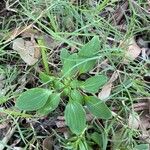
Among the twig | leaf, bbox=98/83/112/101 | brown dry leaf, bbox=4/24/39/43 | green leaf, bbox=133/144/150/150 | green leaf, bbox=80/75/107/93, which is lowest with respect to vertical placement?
green leaf, bbox=133/144/150/150

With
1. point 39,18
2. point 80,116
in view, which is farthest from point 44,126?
point 39,18

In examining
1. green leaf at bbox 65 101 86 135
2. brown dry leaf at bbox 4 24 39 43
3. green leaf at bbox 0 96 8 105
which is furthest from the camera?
brown dry leaf at bbox 4 24 39 43

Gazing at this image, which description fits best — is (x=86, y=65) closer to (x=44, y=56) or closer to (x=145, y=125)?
(x=44, y=56)

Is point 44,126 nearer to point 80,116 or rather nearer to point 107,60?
point 80,116

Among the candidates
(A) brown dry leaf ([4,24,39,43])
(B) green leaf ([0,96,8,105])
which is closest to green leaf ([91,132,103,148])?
(B) green leaf ([0,96,8,105])

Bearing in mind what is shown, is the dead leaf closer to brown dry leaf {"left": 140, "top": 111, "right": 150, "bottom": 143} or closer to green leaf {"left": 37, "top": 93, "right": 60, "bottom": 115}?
brown dry leaf {"left": 140, "top": 111, "right": 150, "bottom": 143}

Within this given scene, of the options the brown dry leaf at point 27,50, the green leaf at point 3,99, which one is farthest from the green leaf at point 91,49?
the green leaf at point 3,99
